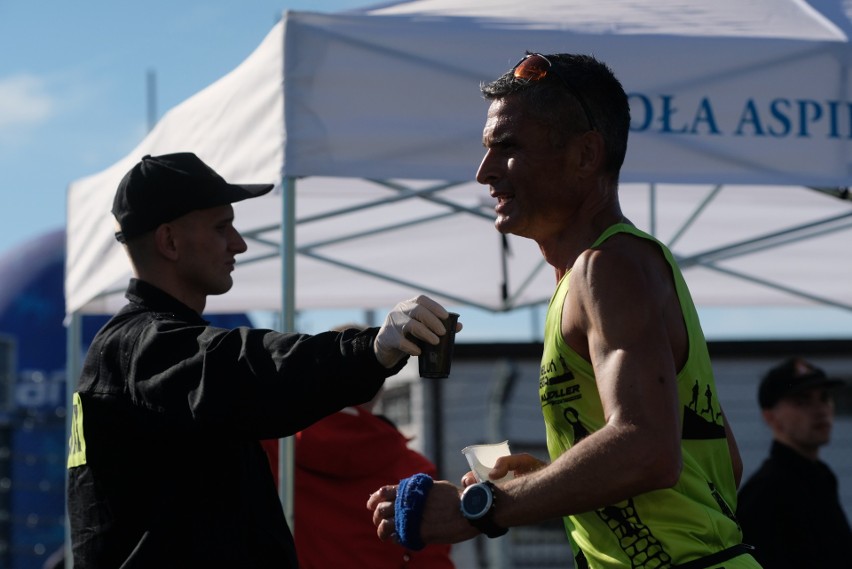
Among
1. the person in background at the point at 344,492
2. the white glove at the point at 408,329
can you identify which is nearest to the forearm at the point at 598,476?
the white glove at the point at 408,329

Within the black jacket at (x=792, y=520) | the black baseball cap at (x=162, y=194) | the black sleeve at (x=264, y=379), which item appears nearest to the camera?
the black sleeve at (x=264, y=379)

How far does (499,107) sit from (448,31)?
1.58 meters

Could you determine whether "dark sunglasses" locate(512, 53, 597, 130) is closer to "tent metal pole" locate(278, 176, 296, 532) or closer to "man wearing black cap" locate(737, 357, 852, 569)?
"tent metal pole" locate(278, 176, 296, 532)

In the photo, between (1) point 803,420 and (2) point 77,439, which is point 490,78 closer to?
(2) point 77,439

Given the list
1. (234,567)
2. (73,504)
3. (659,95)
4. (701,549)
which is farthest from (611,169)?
(659,95)

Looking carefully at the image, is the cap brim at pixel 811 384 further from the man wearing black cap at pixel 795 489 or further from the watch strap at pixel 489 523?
the watch strap at pixel 489 523

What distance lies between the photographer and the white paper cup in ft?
7.50

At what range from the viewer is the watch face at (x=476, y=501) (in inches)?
80.4

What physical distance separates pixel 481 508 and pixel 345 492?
245 centimetres

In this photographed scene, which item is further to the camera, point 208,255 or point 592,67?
point 208,255

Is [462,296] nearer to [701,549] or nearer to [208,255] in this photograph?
[208,255]

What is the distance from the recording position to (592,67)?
2.35 m

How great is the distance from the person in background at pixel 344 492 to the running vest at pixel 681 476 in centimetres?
221

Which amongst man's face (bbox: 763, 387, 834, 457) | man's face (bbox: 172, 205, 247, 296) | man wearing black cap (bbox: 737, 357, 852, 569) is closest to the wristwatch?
man's face (bbox: 172, 205, 247, 296)
